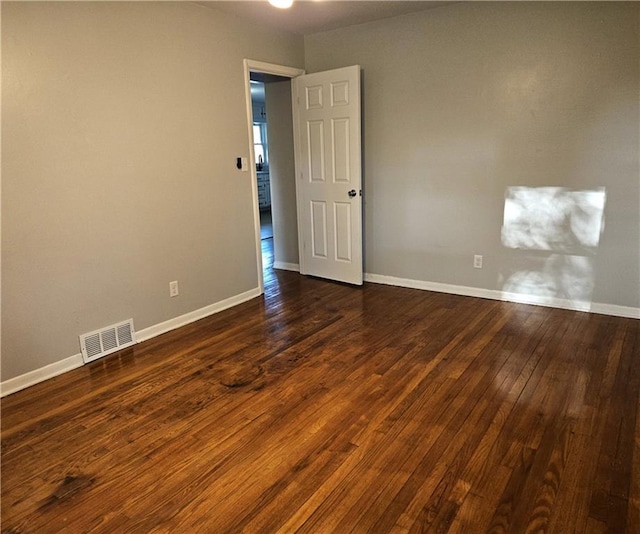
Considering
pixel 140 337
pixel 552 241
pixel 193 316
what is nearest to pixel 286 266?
pixel 193 316

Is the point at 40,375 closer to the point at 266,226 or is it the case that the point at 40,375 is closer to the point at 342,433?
the point at 342,433

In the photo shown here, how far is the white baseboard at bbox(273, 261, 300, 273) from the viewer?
5.37m

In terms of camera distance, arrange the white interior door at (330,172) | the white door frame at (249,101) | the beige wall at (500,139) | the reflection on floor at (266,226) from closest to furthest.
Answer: the beige wall at (500,139), the white door frame at (249,101), the white interior door at (330,172), the reflection on floor at (266,226)

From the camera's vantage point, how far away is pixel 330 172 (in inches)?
182

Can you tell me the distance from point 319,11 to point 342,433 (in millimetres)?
3354

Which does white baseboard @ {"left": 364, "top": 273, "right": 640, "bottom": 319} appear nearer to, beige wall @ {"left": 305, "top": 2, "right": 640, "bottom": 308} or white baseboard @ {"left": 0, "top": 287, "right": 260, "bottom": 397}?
beige wall @ {"left": 305, "top": 2, "right": 640, "bottom": 308}

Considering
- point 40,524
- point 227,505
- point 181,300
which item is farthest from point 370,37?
point 40,524

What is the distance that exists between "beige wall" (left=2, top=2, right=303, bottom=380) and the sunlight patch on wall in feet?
7.84

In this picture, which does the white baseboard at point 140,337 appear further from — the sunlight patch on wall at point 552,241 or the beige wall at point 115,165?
the sunlight patch on wall at point 552,241

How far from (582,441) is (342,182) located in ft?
10.1

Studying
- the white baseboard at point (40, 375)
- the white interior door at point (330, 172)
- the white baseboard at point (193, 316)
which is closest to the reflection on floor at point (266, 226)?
the white interior door at point (330, 172)

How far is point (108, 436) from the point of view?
229cm

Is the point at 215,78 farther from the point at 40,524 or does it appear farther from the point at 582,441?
the point at 582,441

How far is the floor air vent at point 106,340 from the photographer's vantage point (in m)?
3.10
